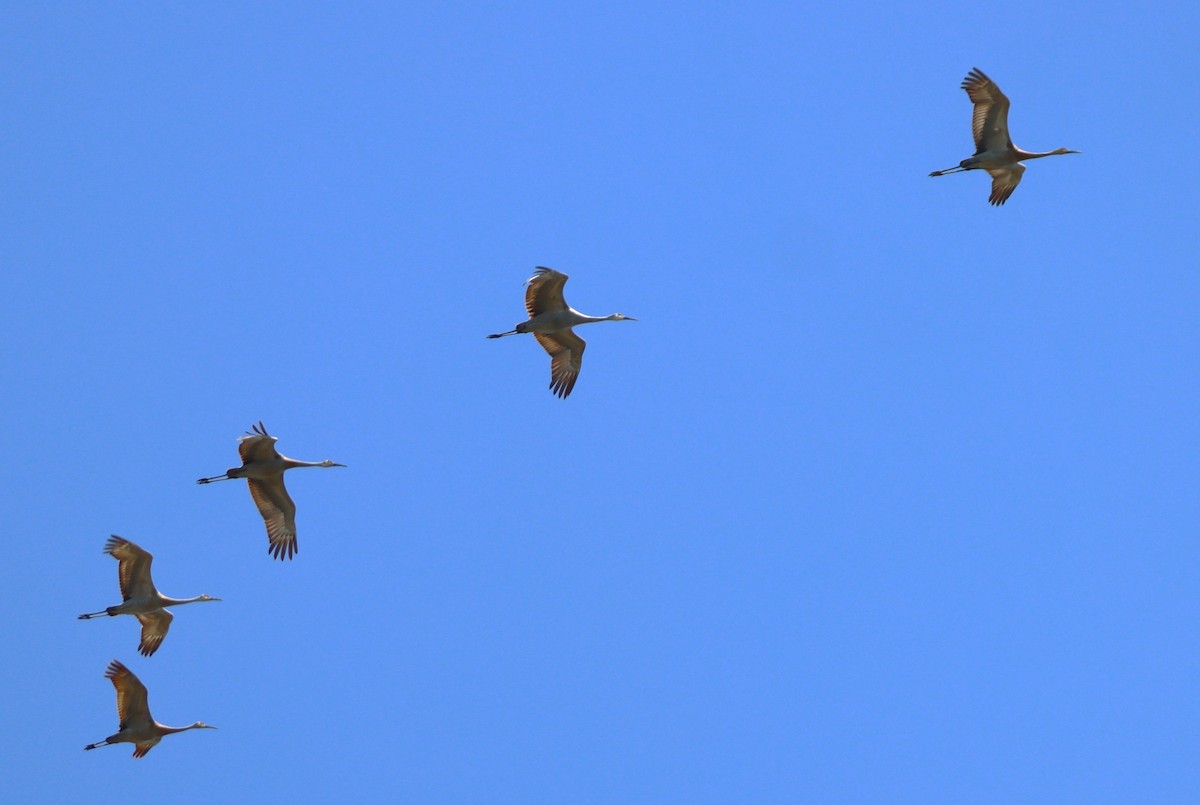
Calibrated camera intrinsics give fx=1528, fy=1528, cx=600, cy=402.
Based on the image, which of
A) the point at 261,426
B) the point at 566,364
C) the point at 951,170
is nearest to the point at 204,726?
the point at 261,426

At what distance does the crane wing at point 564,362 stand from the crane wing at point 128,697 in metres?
9.18

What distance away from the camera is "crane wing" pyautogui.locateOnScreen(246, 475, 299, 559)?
27766 mm

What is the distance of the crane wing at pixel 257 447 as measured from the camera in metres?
26.3

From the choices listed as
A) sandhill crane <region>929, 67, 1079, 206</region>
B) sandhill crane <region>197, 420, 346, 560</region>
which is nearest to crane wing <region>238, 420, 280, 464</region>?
sandhill crane <region>197, 420, 346, 560</region>

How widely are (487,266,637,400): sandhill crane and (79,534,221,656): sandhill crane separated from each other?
7.53 m

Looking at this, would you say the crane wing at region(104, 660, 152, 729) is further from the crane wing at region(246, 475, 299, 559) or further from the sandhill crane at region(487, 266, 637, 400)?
the sandhill crane at region(487, 266, 637, 400)

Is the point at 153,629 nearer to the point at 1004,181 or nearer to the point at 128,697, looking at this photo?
the point at 128,697

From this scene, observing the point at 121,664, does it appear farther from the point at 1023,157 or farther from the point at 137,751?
the point at 1023,157

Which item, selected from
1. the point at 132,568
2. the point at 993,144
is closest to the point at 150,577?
the point at 132,568

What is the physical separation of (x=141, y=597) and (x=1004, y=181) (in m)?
18.2

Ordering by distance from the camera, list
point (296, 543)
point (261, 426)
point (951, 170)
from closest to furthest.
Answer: point (261, 426), point (296, 543), point (951, 170)

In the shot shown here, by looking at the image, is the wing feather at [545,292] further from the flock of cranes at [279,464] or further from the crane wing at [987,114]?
the crane wing at [987,114]

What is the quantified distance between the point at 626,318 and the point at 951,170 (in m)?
7.04

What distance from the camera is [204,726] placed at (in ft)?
92.5
